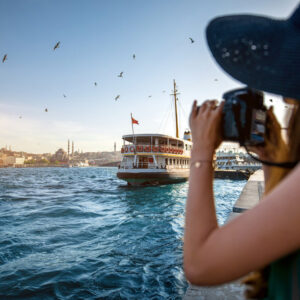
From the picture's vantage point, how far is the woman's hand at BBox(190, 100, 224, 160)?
74cm

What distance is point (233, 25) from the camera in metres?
0.72

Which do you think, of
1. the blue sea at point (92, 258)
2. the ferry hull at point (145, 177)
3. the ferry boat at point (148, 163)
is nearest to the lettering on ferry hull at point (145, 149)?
the ferry boat at point (148, 163)

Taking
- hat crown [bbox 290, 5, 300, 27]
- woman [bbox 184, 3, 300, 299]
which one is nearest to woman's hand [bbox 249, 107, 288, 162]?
woman [bbox 184, 3, 300, 299]

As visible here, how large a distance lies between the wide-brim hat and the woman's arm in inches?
11.6

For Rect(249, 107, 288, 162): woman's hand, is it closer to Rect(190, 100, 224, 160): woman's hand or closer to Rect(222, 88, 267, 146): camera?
Rect(222, 88, 267, 146): camera

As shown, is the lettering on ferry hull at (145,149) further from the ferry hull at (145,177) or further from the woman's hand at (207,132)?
the woman's hand at (207,132)

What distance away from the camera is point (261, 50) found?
69 centimetres

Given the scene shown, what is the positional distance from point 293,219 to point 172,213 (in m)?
8.84

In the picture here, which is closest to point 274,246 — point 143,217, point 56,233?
point 56,233

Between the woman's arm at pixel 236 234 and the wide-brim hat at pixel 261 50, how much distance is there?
0.30m

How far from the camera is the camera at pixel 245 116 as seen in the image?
2.28ft

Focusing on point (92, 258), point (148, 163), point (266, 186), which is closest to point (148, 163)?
point (148, 163)

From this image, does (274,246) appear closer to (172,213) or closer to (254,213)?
(254,213)

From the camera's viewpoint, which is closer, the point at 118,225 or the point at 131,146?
the point at 118,225
